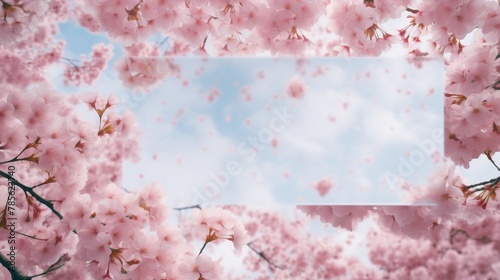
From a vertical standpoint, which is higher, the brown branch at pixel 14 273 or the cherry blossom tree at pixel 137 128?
the cherry blossom tree at pixel 137 128

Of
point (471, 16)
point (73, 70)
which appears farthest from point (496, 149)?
point (73, 70)

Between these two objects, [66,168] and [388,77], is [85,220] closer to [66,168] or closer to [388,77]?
[66,168]

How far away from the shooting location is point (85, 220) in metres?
1.35

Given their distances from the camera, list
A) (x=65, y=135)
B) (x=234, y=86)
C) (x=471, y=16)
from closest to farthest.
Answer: (x=65, y=135) → (x=471, y=16) → (x=234, y=86)

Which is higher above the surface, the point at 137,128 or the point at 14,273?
the point at 137,128

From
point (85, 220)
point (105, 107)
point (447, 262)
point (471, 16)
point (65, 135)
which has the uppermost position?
point (471, 16)

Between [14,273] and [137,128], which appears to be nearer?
[14,273]

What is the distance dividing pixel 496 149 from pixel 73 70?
8.42 feet

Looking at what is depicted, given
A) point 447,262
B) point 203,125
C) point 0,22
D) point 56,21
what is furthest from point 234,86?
point 447,262

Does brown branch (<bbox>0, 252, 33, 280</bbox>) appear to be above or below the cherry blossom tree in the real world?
below

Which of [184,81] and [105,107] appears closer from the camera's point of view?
[105,107]

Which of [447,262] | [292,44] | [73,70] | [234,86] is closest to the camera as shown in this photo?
[292,44]

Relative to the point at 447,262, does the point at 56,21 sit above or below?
below

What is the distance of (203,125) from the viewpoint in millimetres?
3139
